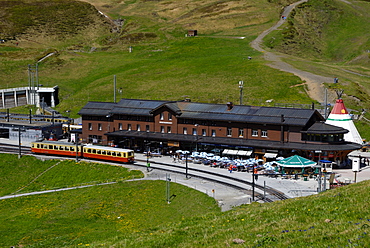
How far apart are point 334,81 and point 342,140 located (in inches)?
1901

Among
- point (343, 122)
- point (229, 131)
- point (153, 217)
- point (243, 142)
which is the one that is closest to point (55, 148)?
point (229, 131)

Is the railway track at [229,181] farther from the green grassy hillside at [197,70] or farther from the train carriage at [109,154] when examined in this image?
the green grassy hillside at [197,70]

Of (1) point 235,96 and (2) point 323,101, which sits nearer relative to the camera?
(2) point 323,101

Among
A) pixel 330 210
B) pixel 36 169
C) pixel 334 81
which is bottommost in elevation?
pixel 36 169

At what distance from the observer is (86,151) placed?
9281cm

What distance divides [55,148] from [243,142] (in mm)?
35088

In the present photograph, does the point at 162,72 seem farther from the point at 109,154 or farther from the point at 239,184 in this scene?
the point at 239,184

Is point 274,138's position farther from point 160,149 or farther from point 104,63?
point 104,63

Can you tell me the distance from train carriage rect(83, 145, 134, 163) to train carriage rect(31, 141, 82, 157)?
2344 mm

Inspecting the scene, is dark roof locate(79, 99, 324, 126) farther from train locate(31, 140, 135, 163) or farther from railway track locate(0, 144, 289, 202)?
railway track locate(0, 144, 289, 202)

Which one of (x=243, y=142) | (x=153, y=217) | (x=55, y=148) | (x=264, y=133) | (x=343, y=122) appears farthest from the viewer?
(x=55, y=148)

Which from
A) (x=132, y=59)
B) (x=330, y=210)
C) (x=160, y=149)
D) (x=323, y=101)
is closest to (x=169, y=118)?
(x=160, y=149)

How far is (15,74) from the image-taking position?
17000 cm

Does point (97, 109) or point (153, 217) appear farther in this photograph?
point (97, 109)
